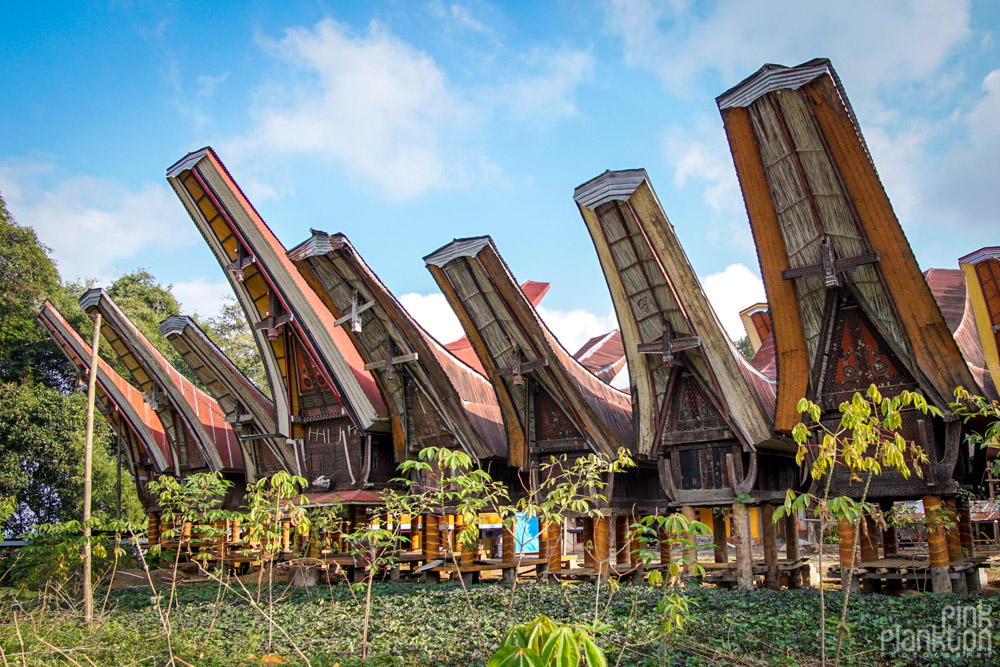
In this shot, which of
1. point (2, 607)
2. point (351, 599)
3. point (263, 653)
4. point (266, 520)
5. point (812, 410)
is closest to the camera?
point (812, 410)

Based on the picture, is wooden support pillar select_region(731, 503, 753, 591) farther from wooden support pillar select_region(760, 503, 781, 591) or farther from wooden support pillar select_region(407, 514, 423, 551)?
wooden support pillar select_region(407, 514, 423, 551)

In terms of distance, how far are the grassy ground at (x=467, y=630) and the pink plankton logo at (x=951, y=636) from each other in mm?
39

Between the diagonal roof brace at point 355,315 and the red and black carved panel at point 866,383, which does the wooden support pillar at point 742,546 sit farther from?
the diagonal roof brace at point 355,315

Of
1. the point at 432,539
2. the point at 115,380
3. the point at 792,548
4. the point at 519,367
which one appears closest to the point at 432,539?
the point at 432,539

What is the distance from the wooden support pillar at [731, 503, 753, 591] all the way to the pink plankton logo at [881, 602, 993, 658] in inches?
144

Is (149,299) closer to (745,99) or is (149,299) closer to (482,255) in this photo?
(482,255)

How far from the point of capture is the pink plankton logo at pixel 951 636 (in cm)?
666

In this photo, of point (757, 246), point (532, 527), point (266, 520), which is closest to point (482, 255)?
point (757, 246)

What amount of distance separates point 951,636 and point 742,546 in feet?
14.3

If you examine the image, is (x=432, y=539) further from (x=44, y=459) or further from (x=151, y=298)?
(x=151, y=298)

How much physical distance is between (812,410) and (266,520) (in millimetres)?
6320

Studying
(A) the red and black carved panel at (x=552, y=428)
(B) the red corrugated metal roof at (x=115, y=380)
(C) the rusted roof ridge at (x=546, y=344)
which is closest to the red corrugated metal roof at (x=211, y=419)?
(B) the red corrugated metal roof at (x=115, y=380)

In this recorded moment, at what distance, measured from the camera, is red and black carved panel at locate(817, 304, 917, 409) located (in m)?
10.5

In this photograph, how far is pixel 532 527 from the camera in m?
21.5
